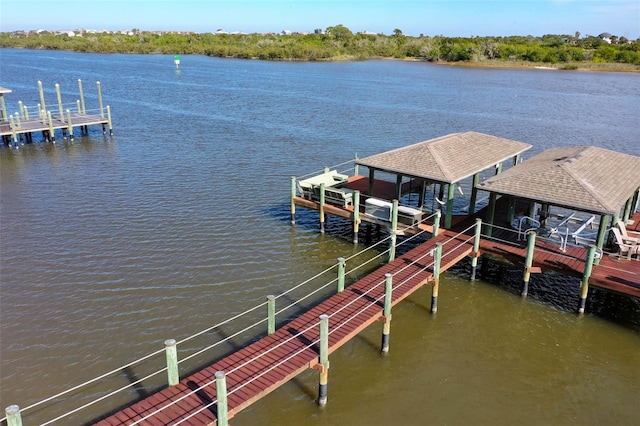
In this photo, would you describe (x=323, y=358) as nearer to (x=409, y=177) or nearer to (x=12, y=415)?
(x=12, y=415)

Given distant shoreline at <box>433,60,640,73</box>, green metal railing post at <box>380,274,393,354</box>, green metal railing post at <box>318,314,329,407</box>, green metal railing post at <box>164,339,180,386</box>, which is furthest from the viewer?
distant shoreline at <box>433,60,640,73</box>

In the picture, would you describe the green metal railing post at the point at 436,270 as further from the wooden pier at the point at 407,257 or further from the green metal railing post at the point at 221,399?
the green metal railing post at the point at 221,399

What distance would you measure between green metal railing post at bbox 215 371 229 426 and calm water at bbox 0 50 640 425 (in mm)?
2009

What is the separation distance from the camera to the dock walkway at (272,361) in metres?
10.2

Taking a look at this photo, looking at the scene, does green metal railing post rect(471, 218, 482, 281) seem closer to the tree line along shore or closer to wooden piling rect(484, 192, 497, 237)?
wooden piling rect(484, 192, 497, 237)

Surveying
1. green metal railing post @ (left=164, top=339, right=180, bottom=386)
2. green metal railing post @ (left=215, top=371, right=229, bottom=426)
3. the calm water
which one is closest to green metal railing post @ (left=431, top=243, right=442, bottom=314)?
the calm water

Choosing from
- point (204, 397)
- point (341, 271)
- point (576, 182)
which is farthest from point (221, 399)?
point (576, 182)

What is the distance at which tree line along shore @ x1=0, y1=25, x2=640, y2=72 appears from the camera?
109 meters

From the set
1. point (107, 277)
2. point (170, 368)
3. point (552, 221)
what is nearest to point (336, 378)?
point (170, 368)

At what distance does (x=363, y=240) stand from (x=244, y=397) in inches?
480

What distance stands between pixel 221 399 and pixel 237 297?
24.1ft

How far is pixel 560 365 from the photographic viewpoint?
14305 mm

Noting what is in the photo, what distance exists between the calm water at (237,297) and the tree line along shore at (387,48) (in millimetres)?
78666

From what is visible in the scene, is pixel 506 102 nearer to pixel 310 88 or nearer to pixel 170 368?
pixel 310 88
